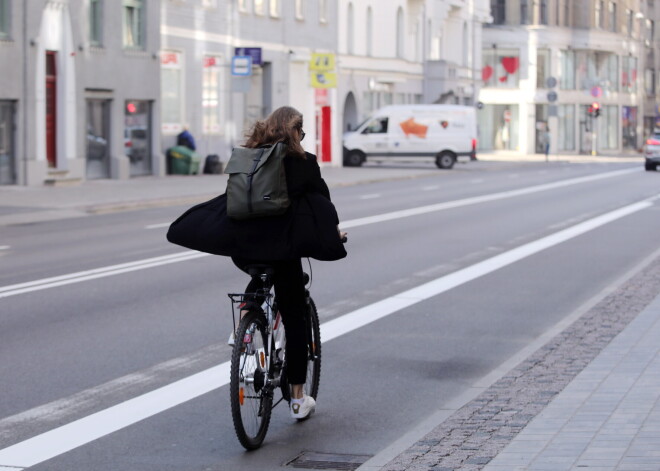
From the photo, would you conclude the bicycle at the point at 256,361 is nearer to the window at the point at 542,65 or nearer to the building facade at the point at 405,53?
the building facade at the point at 405,53

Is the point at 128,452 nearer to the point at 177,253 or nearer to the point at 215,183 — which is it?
the point at 177,253

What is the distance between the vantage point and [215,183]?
35.1 meters

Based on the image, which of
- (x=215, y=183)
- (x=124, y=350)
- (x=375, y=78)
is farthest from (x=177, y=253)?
(x=375, y=78)

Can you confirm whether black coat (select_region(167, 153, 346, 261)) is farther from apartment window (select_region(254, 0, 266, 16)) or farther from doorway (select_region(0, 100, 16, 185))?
apartment window (select_region(254, 0, 266, 16))

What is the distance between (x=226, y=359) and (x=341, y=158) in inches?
1704

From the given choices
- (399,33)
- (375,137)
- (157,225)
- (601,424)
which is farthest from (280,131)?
(399,33)

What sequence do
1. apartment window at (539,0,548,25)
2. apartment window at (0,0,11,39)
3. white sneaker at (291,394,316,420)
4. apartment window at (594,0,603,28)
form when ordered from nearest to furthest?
white sneaker at (291,394,316,420) < apartment window at (0,0,11,39) < apartment window at (539,0,548,25) < apartment window at (594,0,603,28)

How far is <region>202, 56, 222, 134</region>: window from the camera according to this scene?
41750mm

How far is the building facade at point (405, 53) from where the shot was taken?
55.6 m

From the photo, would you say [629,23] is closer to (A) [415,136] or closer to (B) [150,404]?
(A) [415,136]

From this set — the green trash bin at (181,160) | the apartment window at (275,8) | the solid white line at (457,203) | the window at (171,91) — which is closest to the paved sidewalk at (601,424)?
the solid white line at (457,203)

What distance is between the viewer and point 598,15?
304 feet

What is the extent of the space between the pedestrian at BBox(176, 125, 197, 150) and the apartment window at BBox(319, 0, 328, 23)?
13.4 meters

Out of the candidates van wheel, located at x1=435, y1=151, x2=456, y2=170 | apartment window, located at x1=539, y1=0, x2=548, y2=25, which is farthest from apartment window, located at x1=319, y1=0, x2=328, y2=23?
apartment window, located at x1=539, y1=0, x2=548, y2=25
